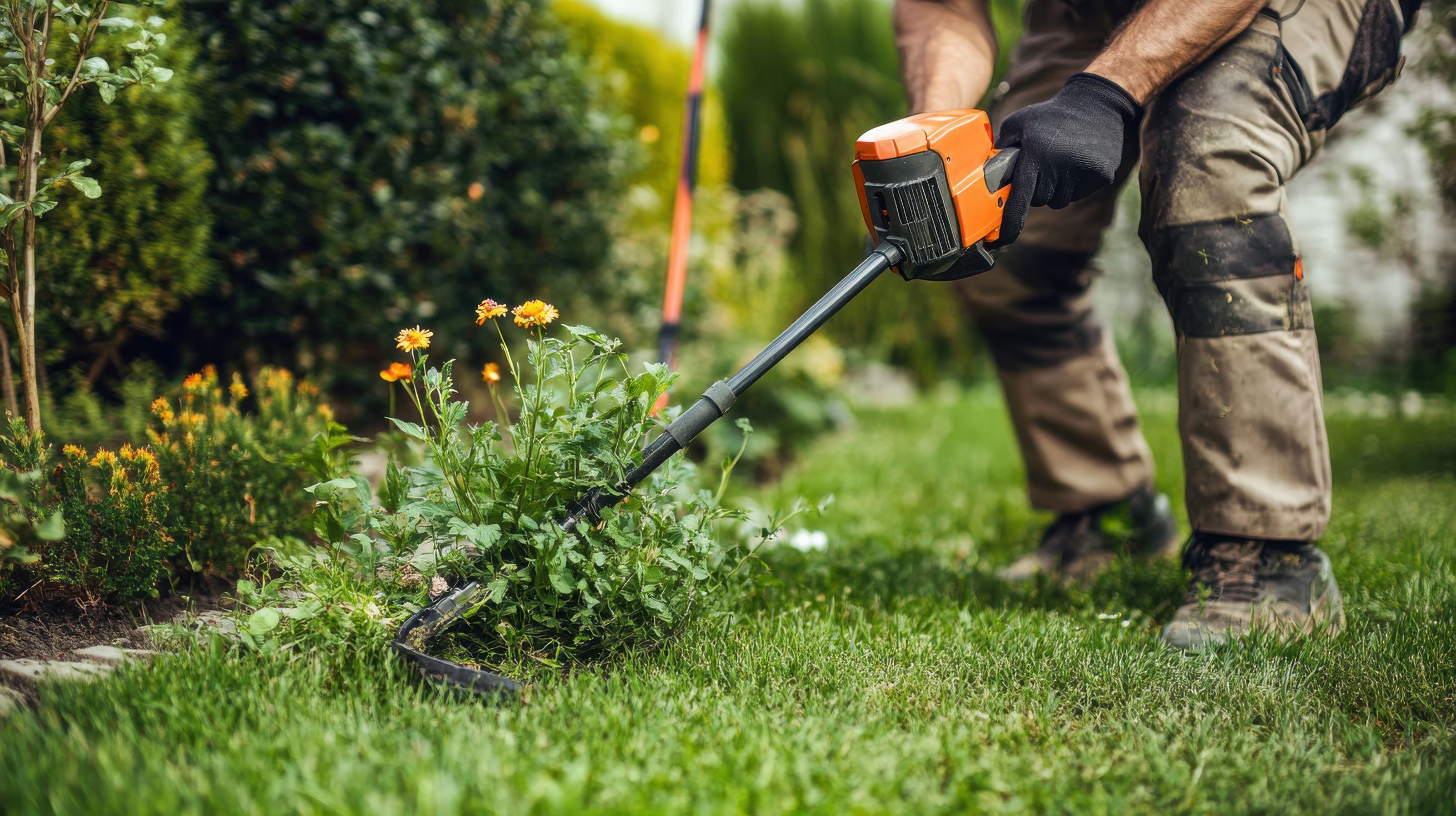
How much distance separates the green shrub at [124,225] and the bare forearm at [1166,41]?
1992 mm

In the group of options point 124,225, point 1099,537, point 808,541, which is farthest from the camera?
point 1099,537

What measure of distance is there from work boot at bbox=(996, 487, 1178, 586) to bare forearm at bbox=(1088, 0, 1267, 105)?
1266mm

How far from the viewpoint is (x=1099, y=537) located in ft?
8.59

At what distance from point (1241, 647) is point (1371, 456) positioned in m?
2.70

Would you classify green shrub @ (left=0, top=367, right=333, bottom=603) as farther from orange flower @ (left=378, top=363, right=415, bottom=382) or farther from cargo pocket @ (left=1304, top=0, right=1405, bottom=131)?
cargo pocket @ (left=1304, top=0, right=1405, bottom=131)

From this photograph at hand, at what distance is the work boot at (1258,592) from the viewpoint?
5.95 ft

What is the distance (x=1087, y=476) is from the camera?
2598 mm

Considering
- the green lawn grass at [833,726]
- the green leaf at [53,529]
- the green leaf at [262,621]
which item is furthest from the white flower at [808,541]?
the green leaf at [53,529]

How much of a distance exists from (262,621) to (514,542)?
40 centimetres

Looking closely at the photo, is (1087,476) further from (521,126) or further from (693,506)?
(521,126)

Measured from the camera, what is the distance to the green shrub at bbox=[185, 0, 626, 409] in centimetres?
254

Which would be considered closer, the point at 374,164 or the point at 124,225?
the point at 124,225

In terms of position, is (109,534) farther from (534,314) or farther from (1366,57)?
(1366,57)

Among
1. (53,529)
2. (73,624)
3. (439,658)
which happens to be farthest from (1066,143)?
(73,624)
